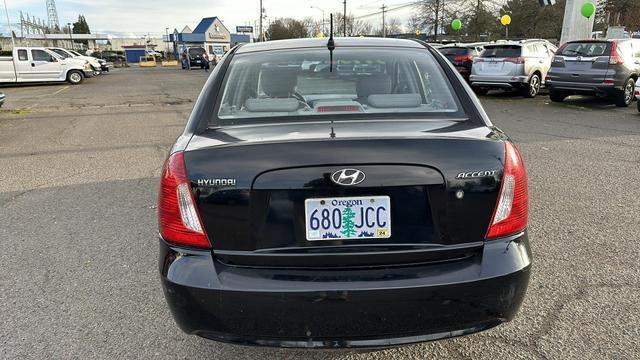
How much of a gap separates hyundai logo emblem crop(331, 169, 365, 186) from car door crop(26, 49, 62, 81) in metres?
25.3

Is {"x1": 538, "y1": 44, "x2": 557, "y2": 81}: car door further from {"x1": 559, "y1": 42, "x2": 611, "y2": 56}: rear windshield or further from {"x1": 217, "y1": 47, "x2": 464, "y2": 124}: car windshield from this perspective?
{"x1": 217, "y1": 47, "x2": 464, "y2": 124}: car windshield

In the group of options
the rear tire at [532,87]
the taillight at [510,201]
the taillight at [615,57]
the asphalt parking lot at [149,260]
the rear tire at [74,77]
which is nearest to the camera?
the taillight at [510,201]

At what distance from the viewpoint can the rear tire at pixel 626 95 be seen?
11648 millimetres

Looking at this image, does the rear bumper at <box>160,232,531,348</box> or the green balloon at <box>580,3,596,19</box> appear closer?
the rear bumper at <box>160,232,531,348</box>

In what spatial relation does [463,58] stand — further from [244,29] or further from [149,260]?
[244,29]

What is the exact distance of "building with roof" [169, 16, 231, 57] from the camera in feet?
238

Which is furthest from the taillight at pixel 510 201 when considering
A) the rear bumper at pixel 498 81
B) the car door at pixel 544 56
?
the car door at pixel 544 56

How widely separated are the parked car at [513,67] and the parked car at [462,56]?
10.2 feet

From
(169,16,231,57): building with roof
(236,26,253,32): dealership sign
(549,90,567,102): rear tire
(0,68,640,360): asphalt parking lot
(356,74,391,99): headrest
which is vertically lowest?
(0,68,640,360): asphalt parking lot

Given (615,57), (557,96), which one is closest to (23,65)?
(557,96)

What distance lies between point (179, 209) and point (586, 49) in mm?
12839

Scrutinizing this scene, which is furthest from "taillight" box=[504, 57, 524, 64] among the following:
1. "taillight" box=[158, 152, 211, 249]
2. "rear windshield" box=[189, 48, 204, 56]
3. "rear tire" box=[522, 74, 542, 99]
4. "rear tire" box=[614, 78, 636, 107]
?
"rear windshield" box=[189, 48, 204, 56]

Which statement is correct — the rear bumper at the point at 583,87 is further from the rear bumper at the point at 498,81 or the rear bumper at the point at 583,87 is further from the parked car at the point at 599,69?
the rear bumper at the point at 498,81

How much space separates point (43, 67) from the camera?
74.1 feet
